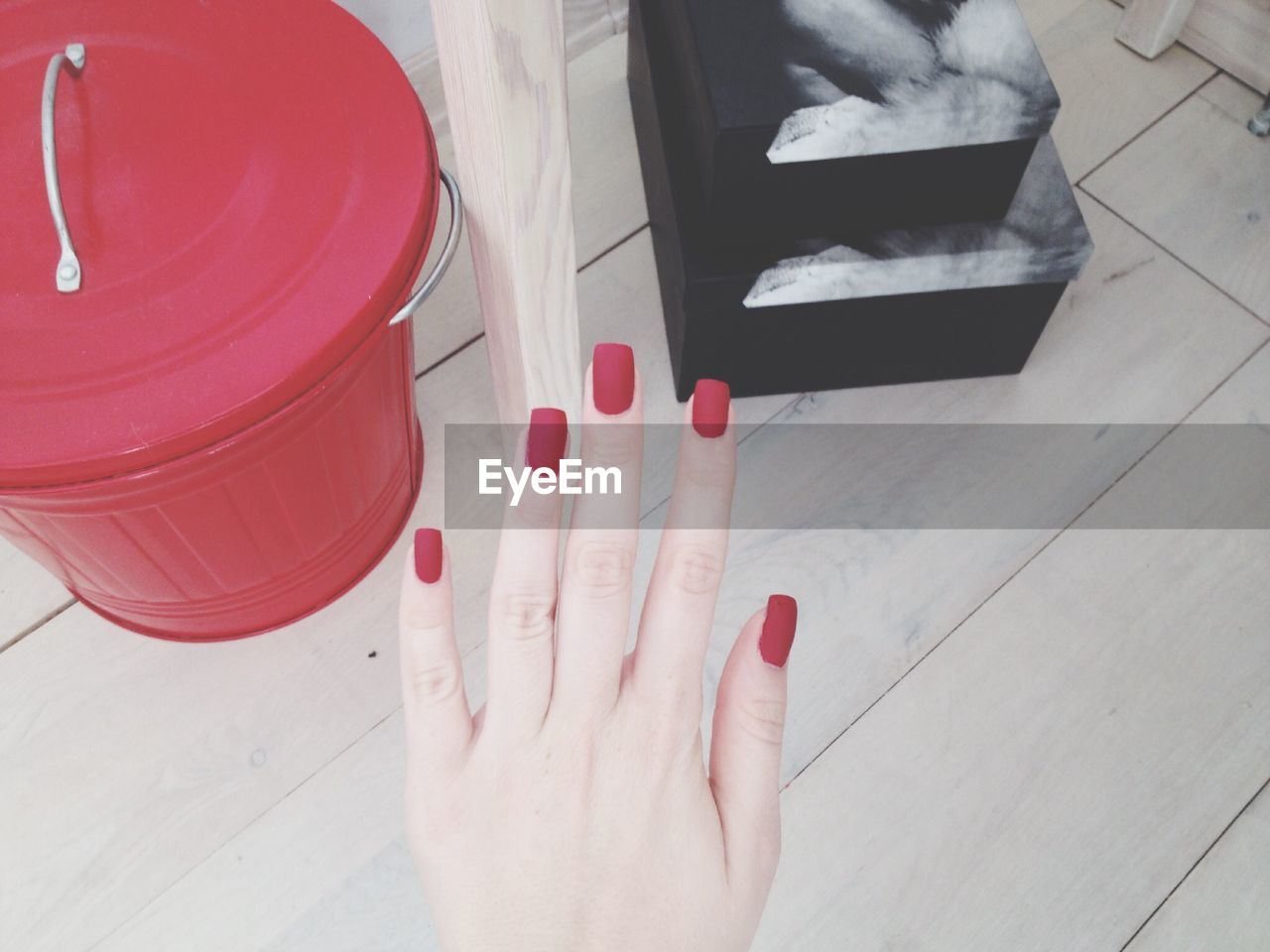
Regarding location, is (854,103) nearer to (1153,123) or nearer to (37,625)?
(1153,123)

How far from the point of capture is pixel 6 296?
544mm

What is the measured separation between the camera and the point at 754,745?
519 millimetres

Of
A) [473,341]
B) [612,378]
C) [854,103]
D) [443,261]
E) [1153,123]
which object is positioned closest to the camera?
[612,378]

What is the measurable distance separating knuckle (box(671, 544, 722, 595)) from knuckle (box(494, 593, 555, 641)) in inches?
2.4

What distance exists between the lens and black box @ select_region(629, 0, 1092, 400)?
82 centimetres

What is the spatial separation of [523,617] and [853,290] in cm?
44

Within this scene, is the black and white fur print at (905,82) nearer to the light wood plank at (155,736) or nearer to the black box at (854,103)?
the black box at (854,103)

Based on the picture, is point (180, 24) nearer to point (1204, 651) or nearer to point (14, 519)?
point (14, 519)

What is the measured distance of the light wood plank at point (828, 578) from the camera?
0.78 m

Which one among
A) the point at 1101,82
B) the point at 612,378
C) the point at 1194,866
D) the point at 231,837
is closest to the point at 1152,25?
the point at 1101,82

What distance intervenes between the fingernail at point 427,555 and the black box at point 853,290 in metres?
0.39

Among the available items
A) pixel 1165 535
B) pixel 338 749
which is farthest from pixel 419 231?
pixel 1165 535

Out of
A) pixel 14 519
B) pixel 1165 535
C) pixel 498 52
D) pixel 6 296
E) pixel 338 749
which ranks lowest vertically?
pixel 338 749

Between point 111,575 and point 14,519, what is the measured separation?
0.30ft
